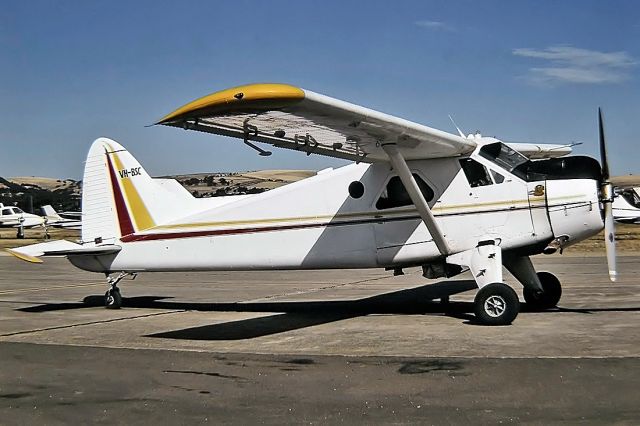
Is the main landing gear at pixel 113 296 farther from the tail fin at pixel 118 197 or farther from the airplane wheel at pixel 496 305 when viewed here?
the airplane wheel at pixel 496 305

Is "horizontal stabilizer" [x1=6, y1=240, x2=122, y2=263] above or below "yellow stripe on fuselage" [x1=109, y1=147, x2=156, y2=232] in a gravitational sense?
below

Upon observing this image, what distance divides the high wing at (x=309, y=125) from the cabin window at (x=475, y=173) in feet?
0.79

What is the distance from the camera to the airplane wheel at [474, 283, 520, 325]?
33.7 ft

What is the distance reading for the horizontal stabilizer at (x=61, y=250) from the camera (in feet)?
44.8

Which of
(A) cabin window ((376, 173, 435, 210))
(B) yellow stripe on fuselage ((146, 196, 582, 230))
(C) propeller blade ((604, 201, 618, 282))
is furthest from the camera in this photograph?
(A) cabin window ((376, 173, 435, 210))

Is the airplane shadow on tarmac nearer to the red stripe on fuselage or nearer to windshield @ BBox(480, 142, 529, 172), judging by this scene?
the red stripe on fuselage

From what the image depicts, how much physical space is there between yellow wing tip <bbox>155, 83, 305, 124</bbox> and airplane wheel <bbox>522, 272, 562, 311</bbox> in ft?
A: 21.3

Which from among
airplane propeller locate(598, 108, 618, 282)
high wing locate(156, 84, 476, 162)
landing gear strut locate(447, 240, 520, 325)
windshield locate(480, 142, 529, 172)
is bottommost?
landing gear strut locate(447, 240, 520, 325)

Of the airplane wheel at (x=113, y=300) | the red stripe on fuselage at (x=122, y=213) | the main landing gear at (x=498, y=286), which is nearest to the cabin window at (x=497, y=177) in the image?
the main landing gear at (x=498, y=286)

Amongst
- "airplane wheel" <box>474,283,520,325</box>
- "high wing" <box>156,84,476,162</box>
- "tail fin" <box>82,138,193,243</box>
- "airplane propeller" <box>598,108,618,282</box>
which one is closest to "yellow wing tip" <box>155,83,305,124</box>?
"high wing" <box>156,84,476,162</box>

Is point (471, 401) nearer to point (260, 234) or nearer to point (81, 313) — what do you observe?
point (260, 234)

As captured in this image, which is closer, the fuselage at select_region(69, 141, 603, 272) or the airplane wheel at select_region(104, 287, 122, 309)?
the fuselage at select_region(69, 141, 603, 272)

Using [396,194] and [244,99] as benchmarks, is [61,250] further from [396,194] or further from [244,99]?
[244,99]

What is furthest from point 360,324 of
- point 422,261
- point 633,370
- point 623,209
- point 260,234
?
point 623,209
